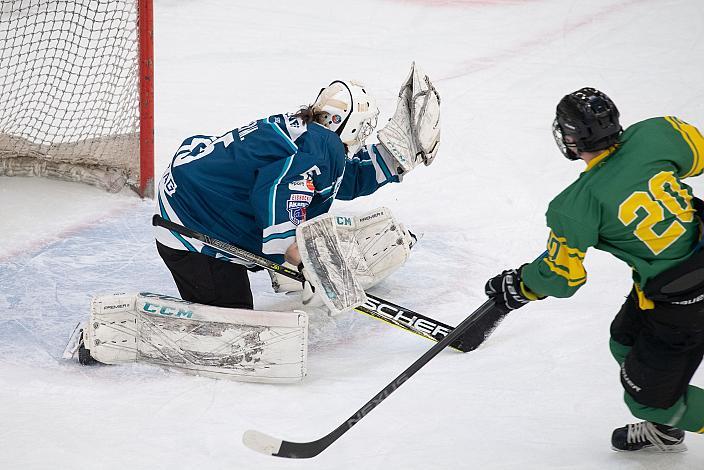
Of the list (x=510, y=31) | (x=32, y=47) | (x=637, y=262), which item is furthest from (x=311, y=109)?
(x=510, y=31)

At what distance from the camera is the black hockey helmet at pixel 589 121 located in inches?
74.0

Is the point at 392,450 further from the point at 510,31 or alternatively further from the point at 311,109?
the point at 510,31

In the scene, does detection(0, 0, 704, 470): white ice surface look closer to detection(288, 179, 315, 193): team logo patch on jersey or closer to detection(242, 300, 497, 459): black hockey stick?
detection(242, 300, 497, 459): black hockey stick

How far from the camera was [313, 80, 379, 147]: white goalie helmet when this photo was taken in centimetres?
272

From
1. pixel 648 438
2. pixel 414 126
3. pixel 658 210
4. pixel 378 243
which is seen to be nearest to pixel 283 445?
pixel 648 438

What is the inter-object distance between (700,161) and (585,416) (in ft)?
2.58

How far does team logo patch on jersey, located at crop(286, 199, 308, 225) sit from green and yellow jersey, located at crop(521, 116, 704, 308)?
0.82 m

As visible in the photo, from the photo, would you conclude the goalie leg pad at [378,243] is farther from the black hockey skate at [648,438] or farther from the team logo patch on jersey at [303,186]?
the black hockey skate at [648,438]

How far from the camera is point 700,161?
6.34 ft

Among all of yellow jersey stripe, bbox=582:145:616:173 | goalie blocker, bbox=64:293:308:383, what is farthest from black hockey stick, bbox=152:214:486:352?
yellow jersey stripe, bbox=582:145:616:173

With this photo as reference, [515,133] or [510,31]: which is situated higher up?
[510,31]

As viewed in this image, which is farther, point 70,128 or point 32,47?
point 32,47

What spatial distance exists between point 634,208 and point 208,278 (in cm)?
139

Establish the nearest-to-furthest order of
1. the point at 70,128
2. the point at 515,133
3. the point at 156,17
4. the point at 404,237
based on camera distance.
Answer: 1. the point at 404,237
2. the point at 70,128
3. the point at 515,133
4. the point at 156,17
